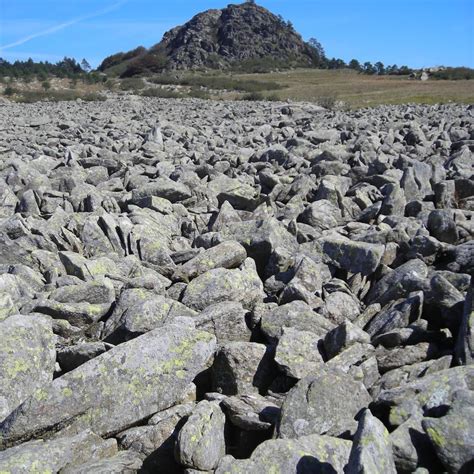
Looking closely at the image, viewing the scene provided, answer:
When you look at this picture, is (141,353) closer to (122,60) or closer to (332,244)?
(332,244)

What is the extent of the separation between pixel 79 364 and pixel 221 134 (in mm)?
17964

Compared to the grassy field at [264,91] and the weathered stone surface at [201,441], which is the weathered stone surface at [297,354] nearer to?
the weathered stone surface at [201,441]

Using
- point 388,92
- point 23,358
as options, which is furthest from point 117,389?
point 388,92

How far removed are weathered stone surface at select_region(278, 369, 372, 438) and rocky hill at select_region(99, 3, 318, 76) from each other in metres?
140

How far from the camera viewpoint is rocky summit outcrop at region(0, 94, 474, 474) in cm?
469

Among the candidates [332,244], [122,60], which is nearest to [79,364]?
[332,244]

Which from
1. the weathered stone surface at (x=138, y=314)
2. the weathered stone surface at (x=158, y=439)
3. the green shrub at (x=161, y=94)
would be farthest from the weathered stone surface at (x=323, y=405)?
the green shrub at (x=161, y=94)

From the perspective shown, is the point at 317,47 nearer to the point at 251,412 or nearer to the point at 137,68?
the point at 137,68

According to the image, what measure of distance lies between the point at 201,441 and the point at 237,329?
2.04m

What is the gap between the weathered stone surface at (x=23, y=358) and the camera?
543 centimetres

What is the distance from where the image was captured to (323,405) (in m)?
5.09

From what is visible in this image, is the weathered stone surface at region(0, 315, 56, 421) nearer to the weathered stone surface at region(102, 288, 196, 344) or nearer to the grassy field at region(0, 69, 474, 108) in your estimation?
the weathered stone surface at region(102, 288, 196, 344)

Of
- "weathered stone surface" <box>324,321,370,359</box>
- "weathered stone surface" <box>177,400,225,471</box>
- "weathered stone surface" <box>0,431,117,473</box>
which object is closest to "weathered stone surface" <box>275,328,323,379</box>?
"weathered stone surface" <box>324,321,370,359</box>

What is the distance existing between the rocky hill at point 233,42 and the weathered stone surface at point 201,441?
462ft
